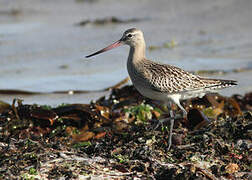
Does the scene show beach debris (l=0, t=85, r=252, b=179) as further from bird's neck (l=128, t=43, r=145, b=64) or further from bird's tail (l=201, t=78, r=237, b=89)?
bird's neck (l=128, t=43, r=145, b=64)

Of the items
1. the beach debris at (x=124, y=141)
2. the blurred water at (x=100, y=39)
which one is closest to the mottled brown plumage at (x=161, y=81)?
the beach debris at (x=124, y=141)

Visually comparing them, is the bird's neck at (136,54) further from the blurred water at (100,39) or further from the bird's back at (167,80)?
the blurred water at (100,39)

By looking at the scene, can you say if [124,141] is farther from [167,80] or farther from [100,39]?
[100,39]

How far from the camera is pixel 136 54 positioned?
6.46 metres

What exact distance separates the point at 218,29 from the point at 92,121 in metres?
6.85

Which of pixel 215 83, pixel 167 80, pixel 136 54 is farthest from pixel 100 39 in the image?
pixel 167 80

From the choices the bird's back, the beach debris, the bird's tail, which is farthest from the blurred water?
the bird's back

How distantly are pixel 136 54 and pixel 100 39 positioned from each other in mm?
5864

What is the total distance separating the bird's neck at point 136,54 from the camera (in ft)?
20.9

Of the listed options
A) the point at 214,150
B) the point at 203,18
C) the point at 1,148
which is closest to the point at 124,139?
the point at 214,150

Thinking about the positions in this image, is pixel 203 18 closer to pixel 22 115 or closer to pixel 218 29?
pixel 218 29

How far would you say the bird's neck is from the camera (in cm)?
638

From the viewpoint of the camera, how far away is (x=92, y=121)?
6477 mm

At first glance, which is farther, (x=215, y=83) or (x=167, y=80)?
(x=215, y=83)
